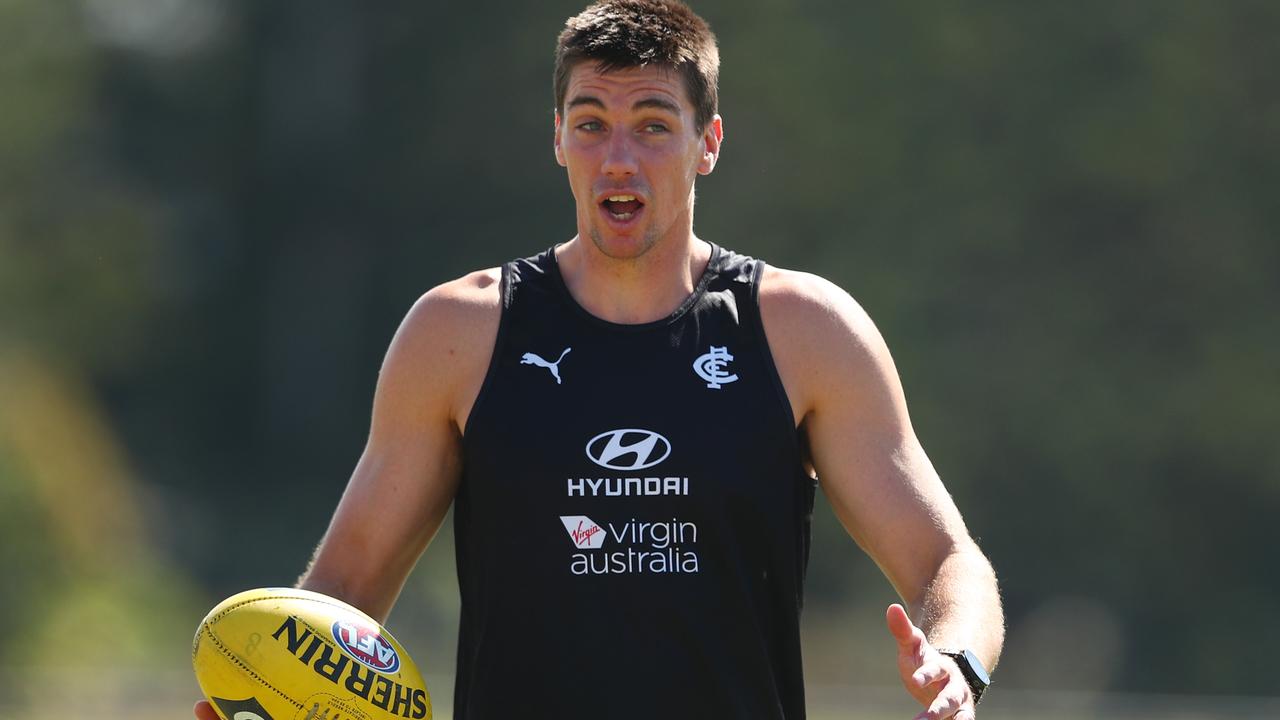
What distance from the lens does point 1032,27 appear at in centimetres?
2412

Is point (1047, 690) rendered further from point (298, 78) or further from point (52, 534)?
point (298, 78)

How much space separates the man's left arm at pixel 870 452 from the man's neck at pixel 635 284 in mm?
206

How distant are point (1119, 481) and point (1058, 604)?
8.97 feet

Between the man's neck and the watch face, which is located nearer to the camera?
the watch face

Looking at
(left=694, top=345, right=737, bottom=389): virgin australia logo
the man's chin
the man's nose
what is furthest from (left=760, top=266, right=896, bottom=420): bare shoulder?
the man's nose

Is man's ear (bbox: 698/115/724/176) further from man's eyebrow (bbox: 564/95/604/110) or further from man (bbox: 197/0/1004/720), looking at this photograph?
man's eyebrow (bbox: 564/95/604/110)

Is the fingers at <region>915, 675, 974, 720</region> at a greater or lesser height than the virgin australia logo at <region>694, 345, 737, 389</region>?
lesser

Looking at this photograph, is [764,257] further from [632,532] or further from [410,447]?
[632,532]

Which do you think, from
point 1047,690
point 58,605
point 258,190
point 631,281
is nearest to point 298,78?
point 258,190

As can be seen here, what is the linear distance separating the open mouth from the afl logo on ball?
1022 millimetres

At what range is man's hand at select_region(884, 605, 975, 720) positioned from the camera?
11.1 feet

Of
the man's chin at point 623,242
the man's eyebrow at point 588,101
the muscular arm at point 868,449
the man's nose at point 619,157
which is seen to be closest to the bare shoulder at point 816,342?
the muscular arm at point 868,449

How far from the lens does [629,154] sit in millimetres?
3875

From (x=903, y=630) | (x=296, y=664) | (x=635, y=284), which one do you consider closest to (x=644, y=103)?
(x=635, y=284)
